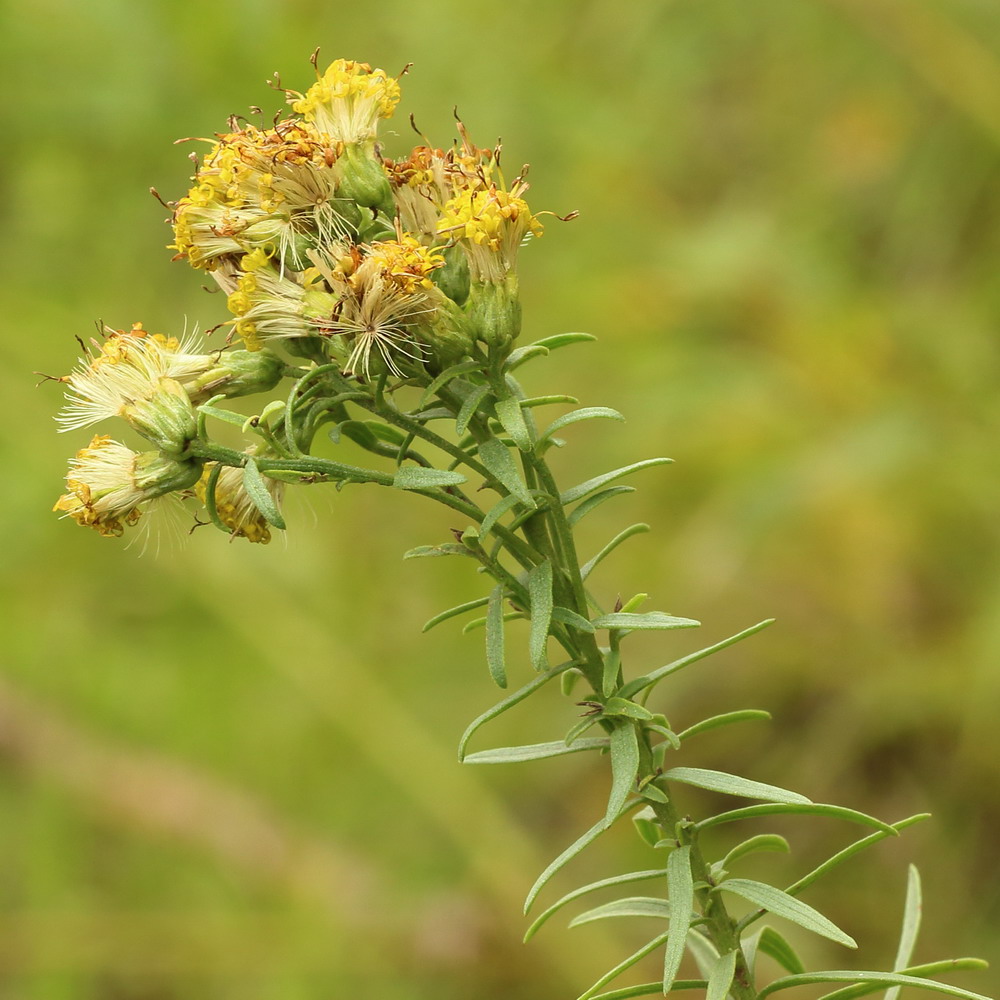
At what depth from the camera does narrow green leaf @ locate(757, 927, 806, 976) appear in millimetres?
970

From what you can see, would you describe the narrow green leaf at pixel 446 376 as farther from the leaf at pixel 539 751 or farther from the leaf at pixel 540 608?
the leaf at pixel 539 751

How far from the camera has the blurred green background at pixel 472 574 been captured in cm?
304

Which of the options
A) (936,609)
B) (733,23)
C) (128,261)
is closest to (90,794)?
(128,261)

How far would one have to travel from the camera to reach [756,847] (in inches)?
37.0

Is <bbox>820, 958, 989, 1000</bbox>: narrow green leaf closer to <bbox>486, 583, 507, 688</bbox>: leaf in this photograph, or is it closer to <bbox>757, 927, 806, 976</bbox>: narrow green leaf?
<bbox>757, 927, 806, 976</bbox>: narrow green leaf

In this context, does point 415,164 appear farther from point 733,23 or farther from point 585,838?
point 733,23

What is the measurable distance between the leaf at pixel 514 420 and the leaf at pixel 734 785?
267 mm

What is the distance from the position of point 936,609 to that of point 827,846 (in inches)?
28.9

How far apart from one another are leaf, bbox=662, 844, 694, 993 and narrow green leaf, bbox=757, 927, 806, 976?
6.2 inches

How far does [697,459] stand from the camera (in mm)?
3479

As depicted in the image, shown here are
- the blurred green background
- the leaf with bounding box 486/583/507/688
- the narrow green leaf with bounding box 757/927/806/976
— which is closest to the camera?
the leaf with bounding box 486/583/507/688

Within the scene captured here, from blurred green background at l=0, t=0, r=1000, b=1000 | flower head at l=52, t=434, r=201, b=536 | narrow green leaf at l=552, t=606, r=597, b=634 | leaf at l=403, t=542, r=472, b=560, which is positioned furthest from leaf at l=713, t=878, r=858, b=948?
blurred green background at l=0, t=0, r=1000, b=1000

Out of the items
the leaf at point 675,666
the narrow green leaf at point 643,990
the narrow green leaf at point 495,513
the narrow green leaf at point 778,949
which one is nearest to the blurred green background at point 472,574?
the narrow green leaf at point 778,949

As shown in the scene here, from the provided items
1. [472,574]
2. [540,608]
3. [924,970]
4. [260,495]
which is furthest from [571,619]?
[472,574]
